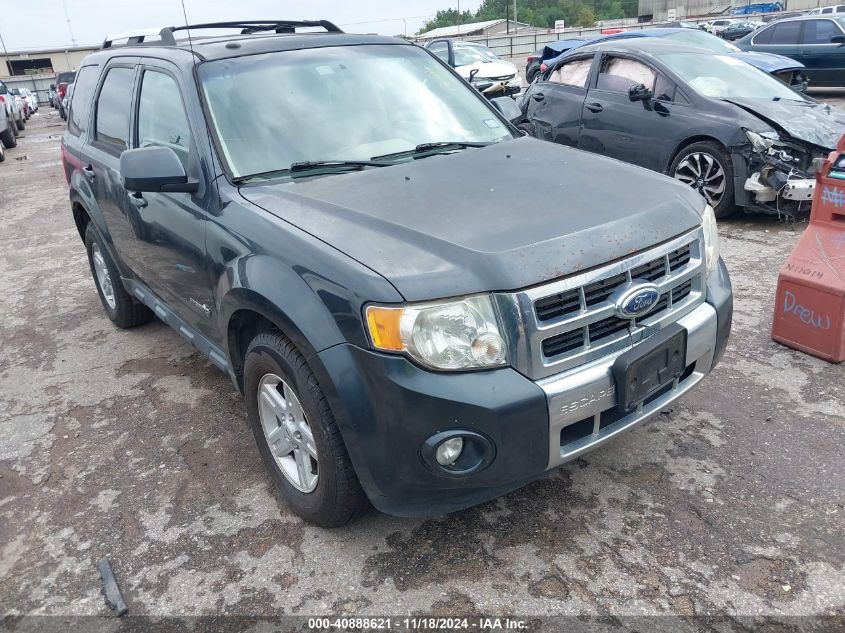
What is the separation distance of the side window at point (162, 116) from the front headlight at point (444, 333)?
157cm

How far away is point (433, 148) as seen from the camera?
3.26m

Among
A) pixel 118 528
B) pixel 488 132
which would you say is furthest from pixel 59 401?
pixel 488 132

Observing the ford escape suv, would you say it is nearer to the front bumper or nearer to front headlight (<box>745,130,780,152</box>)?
the front bumper

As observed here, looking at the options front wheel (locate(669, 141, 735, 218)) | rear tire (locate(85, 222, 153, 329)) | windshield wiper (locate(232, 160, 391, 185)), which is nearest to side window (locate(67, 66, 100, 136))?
rear tire (locate(85, 222, 153, 329))

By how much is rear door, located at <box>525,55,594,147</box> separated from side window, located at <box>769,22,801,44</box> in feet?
28.6

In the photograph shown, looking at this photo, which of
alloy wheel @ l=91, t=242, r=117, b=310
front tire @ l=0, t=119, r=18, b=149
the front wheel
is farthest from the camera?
front tire @ l=0, t=119, r=18, b=149

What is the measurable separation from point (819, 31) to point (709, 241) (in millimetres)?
13915

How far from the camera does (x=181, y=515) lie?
288 cm

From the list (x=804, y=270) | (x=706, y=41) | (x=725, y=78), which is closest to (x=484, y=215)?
(x=804, y=270)

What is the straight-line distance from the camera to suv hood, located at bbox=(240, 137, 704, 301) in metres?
2.15

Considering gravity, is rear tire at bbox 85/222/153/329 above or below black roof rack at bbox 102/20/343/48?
below

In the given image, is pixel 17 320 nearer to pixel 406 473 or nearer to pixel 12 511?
pixel 12 511


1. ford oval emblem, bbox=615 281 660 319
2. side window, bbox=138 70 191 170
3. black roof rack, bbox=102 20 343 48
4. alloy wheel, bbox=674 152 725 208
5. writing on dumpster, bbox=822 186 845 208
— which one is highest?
black roof rack, bbox=102 20 343 48

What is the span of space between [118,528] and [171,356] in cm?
182
